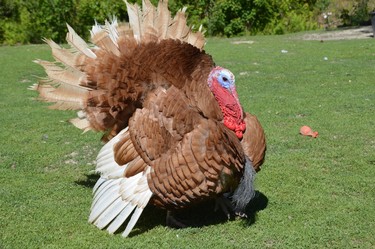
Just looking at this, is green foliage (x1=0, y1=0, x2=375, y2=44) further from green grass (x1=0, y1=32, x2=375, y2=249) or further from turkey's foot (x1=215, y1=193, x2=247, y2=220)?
turkey's foot (x1=215, y1=193, x2=247, y2=220)

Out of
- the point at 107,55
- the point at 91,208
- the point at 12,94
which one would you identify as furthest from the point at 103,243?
the point at 12,94

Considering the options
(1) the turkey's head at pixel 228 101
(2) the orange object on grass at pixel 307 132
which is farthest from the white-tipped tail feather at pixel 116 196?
(2) the orange object on grass at pixel 307 132

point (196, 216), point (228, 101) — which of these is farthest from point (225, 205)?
point (228, 101)

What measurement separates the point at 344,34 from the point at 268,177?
15540 millimetres

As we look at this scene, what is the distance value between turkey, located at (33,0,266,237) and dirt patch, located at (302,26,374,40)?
48.7ft

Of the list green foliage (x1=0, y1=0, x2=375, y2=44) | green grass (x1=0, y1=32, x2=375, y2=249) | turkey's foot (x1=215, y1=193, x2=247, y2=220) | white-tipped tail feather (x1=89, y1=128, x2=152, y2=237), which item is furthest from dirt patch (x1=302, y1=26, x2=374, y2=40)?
→ white-tipped tail feather (x1=89, y1=128, x2=152, y2=237)

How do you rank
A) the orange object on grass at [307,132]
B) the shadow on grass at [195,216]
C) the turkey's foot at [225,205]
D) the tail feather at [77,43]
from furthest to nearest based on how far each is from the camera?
the orange object on grass at [307,132]
the tail feather at [77,43]
the turkey's foot at [225,205]
the shadow on grass at [195,216]

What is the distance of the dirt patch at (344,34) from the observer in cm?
1816

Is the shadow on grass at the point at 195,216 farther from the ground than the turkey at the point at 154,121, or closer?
closer

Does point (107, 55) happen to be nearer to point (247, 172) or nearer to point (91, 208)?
point (91, 208)

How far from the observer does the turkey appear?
3588mm

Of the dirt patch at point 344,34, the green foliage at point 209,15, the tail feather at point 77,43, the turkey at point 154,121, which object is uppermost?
the tail feather at point 77,43

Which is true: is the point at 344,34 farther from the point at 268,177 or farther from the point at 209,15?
the point at 268,177

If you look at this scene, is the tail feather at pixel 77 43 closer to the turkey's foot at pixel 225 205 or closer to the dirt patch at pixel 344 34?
the turkey's foot at pixel 225 205
